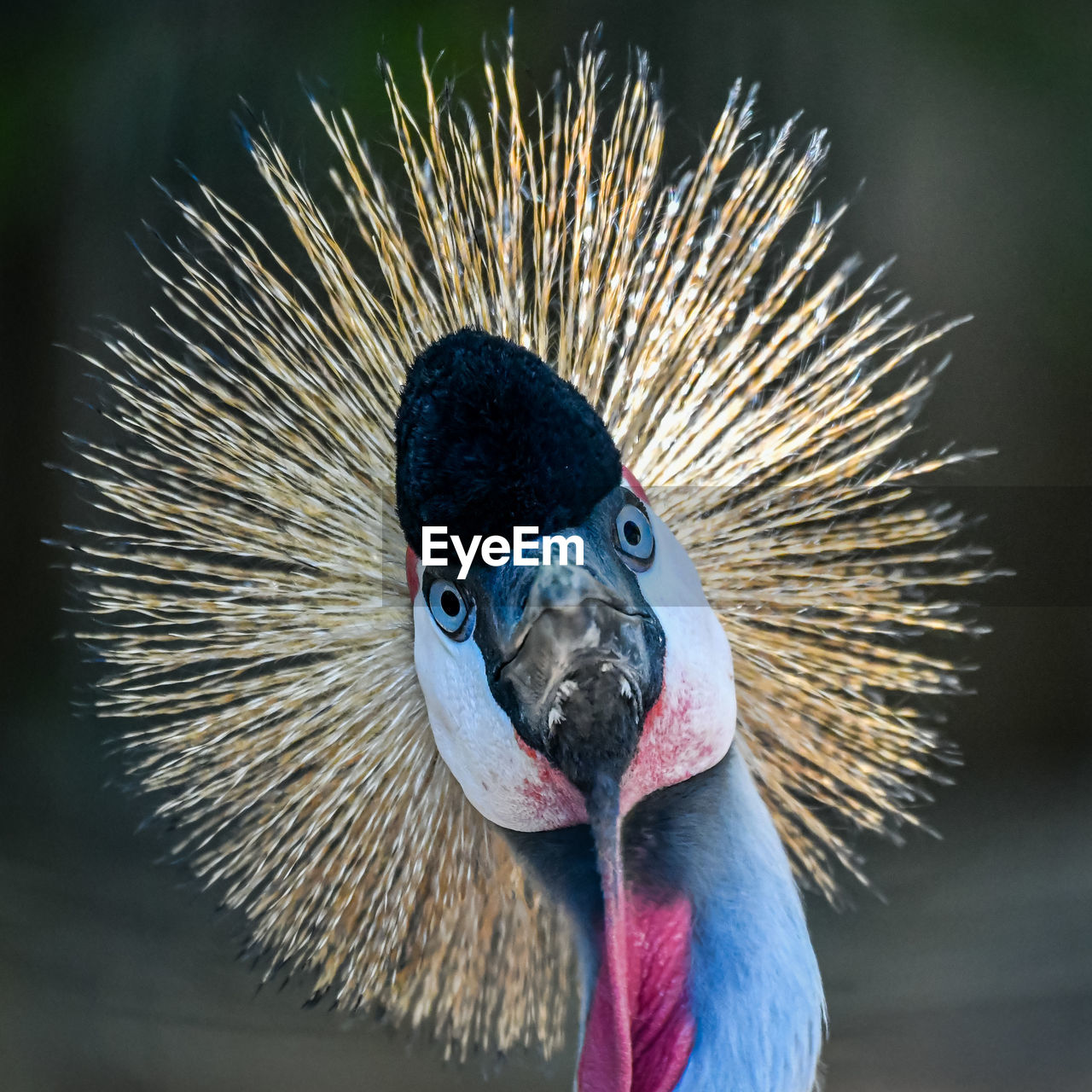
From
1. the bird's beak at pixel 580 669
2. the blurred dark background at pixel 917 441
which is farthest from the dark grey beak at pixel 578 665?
the blurred dark background at pixel 917 441

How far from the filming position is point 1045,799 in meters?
0.98

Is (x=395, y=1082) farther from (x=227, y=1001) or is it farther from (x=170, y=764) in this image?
(x=170, y=764)

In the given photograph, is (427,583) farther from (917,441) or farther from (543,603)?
(917,441)

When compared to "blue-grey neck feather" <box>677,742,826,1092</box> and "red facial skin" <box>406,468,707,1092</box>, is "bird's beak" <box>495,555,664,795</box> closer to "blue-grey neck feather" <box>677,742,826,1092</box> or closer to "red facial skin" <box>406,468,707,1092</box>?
"red facial skin" <box>406,468,707,1092</box>

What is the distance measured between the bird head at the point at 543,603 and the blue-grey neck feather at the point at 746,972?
83 millimetres

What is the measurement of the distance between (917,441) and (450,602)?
0.46 m

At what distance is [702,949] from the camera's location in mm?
803

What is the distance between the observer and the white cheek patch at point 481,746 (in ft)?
2.39

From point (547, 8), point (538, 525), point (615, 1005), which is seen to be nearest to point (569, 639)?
point (538, 525)

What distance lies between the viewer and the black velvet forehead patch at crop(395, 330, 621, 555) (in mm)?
661

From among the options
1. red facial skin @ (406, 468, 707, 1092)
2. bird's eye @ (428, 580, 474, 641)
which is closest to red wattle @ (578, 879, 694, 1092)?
red facial skin @ (406, 468, 707, 1092)

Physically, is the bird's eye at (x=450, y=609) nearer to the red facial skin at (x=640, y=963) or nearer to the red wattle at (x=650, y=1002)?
the red facial skin at (x=640, y=963)

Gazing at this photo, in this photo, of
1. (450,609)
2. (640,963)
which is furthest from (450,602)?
(640,963)

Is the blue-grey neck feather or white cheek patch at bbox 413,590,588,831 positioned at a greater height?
white cheek patch at bbox 413,590,588,831
